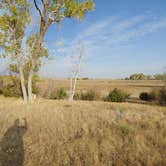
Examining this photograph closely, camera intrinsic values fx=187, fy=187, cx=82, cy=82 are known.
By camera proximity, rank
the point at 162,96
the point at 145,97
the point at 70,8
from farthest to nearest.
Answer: the point at 145,97, the point at 162,96, the point at 70,8

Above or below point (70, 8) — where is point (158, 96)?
below

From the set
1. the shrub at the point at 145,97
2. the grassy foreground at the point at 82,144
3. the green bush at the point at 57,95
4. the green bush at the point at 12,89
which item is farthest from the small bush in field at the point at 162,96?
the green bush at the point at 12,89

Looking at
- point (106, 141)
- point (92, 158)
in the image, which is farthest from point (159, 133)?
point (92, 158)

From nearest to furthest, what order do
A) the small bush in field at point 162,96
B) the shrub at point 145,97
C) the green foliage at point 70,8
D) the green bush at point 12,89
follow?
the green foliage at point 70,8
the small bush in field at point 162,96
the shrub at point 145,97
the green bush at point 12,89

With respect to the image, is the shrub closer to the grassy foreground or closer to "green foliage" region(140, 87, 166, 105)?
"green foliage" region(140, 87, 166, 105)

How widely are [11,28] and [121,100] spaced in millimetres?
12196

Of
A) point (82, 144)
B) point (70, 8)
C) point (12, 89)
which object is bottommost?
point (82, 144)

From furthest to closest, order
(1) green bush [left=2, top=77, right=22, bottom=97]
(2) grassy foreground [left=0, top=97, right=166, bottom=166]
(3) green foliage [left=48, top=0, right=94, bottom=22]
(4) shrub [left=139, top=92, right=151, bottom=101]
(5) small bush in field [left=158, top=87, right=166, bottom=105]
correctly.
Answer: (1) green bush [left=2, top=77, right=22, bottom=97], (4) shrub [left=139, top=92, right=151, bottom=101], (5) small bush in field [left=158, top=87, right=166, bottom=105], (3) green foliage [left=48, top=0, right=94, bottom=22], (2) grassy foreground [left=0, top=97, right=166, bottom=166]

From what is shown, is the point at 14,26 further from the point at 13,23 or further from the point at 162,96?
the point at 162,96

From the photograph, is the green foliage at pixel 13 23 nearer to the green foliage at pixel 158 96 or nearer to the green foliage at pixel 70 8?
the green foliage at pixel 70 8

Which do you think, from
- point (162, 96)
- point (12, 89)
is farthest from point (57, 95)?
point (162, 96)

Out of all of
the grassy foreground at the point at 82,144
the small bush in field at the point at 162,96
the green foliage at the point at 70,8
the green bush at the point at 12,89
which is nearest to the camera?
the grassy foreground at the point at 82,144

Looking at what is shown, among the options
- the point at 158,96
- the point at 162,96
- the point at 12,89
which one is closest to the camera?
the point at 162,96

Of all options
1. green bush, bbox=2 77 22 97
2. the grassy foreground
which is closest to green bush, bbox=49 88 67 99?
green bush, bbox=2 77 22 97
